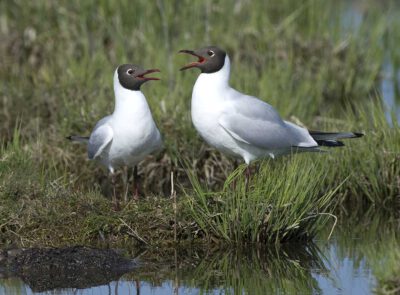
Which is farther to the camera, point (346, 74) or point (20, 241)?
point (346, 74)

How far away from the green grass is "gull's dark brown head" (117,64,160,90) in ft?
2.87

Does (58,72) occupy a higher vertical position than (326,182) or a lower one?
higher

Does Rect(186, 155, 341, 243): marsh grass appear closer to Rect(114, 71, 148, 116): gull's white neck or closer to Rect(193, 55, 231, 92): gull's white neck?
Rect(193, 55, 231, 92): gull's white neck

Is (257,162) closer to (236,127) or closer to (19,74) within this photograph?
(236,127)

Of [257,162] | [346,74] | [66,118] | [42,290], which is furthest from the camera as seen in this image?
[346,74]

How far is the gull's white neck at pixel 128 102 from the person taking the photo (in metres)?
7.75

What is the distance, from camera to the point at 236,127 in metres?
7.51

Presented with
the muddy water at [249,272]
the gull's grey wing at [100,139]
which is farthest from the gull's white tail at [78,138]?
the muddy water at [249,272]

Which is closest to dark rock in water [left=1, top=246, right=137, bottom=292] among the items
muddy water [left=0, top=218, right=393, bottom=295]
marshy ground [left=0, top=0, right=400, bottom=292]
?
muddy water [left=0, top=218, right=393, bottom=295]

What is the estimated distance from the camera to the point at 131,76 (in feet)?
26.2

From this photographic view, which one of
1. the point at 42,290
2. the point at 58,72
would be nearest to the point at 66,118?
the point at 58,72

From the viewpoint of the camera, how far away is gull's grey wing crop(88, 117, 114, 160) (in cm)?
777

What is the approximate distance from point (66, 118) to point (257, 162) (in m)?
1.89

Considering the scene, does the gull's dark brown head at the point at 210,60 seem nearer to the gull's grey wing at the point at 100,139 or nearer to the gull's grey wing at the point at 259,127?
the gull's grey wing at the point at 259,127
